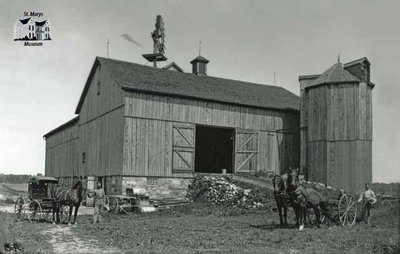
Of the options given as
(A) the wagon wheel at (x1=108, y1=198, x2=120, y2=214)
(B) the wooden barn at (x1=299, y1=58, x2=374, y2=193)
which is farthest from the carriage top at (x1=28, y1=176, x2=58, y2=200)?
(B) the wooden barn at (x1=299, y1=58, x2=374, y2=193)

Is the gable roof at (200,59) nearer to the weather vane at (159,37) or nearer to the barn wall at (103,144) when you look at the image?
the weather vane at (159,37)

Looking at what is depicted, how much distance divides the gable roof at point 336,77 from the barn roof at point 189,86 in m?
4.13

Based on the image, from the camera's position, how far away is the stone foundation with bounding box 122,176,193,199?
27.9 m

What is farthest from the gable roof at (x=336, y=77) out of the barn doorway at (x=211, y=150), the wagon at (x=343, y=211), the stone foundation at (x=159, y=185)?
the wagon at (x=343, y=211)

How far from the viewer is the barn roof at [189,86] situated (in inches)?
1168

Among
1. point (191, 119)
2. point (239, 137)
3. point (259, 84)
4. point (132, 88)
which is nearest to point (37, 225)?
point (132, 88)

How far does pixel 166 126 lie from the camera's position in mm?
29719

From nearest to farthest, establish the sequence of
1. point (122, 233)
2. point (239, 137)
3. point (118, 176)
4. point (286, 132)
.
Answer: point (122, 233) → point (118, 176) → point (239, 137) → point (286, 132)

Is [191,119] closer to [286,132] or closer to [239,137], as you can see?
[239,137]

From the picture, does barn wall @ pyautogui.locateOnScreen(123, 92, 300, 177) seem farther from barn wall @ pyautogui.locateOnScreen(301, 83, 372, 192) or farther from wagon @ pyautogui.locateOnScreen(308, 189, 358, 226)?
wagon @ pyautogui.locateOnScreen(308, 189, 358, 226)

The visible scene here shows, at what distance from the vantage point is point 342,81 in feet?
99.8

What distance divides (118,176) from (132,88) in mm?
5359

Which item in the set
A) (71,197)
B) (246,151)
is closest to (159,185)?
(246,151)

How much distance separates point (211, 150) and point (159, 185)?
41.4ft
